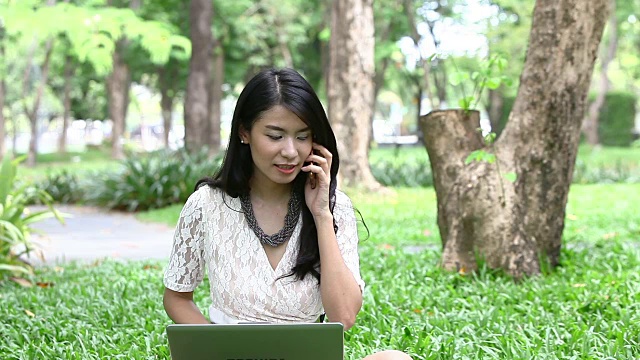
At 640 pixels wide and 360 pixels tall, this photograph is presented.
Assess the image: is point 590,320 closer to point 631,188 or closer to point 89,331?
point 89,331

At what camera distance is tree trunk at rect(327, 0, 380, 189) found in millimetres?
11836

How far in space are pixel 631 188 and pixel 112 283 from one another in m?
9.75

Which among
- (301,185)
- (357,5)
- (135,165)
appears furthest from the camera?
(135,165)

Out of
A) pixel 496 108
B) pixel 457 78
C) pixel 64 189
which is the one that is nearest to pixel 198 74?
pixel 64 189

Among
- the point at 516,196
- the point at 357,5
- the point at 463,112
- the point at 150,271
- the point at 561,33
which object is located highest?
the point at 357,5

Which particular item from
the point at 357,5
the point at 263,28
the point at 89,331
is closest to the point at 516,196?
the point at 89,331

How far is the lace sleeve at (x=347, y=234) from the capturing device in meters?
2.68

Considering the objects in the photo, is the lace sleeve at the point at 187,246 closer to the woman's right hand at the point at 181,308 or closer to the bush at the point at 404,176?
the woman's right hand at the point at 181,308

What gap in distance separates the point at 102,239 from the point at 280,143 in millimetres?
6957

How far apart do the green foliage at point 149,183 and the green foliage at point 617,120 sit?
1886 cm

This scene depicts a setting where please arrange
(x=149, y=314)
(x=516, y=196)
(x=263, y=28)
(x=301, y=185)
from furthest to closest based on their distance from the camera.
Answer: (x=263, y=28)
(x=516, y=196)
(x=149, y=314)
(x=301, y=185)

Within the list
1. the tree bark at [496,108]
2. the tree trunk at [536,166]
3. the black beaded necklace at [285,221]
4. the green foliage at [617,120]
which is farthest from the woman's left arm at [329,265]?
the green foliage at [617,120]

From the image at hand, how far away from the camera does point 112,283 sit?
5777mm

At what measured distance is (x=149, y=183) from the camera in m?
12.1
